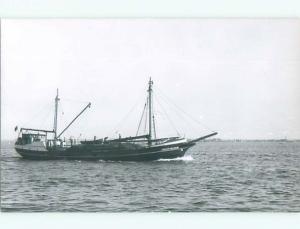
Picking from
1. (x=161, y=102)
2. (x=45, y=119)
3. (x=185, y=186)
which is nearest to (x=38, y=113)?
(x=45, y=119)

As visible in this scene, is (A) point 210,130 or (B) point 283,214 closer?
(B) point 283,214

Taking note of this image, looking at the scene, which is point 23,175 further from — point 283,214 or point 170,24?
point 283,214

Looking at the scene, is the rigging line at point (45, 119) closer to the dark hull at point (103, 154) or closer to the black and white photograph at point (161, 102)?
the black and white photograph at point (161, 102)

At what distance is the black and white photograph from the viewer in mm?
3676

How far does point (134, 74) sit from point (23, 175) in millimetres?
1103

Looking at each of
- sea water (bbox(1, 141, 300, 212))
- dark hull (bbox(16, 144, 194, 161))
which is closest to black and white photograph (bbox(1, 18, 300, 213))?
sea water (bbox(1, 141, 300, 212))

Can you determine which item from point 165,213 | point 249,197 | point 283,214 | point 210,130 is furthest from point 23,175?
point 283,214

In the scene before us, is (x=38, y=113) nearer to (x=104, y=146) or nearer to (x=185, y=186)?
(x=104, y=146)

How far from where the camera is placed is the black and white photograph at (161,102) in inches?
145

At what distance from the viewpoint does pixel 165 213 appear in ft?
11.9

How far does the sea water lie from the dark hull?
36cm

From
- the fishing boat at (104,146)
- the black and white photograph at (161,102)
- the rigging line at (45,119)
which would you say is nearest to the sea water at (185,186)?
the black and white photograph at (161,102)

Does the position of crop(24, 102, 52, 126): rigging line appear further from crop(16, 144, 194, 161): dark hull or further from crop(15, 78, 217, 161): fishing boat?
crop(16, 144, 194, 161): dark hull

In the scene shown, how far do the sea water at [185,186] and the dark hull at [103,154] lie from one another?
0.36 metres
